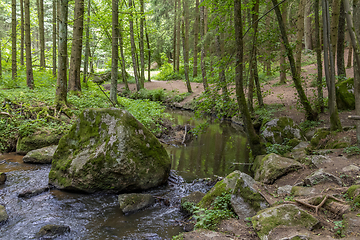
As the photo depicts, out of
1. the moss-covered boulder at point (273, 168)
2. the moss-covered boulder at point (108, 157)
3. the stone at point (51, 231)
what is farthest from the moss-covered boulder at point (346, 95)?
the stone at point (51, 231)

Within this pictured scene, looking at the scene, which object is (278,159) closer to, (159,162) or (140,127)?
(159,162)

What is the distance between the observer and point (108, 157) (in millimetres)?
5461

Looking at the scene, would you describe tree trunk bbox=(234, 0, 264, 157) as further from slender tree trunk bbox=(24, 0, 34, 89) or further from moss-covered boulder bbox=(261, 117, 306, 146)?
slender tree trunk bbox=(24, 0, 34, 89)

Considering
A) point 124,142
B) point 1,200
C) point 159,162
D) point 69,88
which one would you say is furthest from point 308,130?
point 69,88

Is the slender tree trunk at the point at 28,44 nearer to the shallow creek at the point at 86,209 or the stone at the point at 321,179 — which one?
the shallow creek at the point at 86,209

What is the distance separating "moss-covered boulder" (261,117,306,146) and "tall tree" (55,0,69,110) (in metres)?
8.28

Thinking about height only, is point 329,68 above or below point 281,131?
above

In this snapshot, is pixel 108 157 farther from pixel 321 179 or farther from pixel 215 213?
pixel 321 179

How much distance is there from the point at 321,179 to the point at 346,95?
813cm

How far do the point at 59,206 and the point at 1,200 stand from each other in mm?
1272

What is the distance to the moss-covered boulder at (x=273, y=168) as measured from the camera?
5.46 metres

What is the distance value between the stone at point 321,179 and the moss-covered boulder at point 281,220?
1.43 m

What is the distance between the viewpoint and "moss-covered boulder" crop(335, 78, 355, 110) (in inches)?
405

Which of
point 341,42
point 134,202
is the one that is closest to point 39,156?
point 134,202
